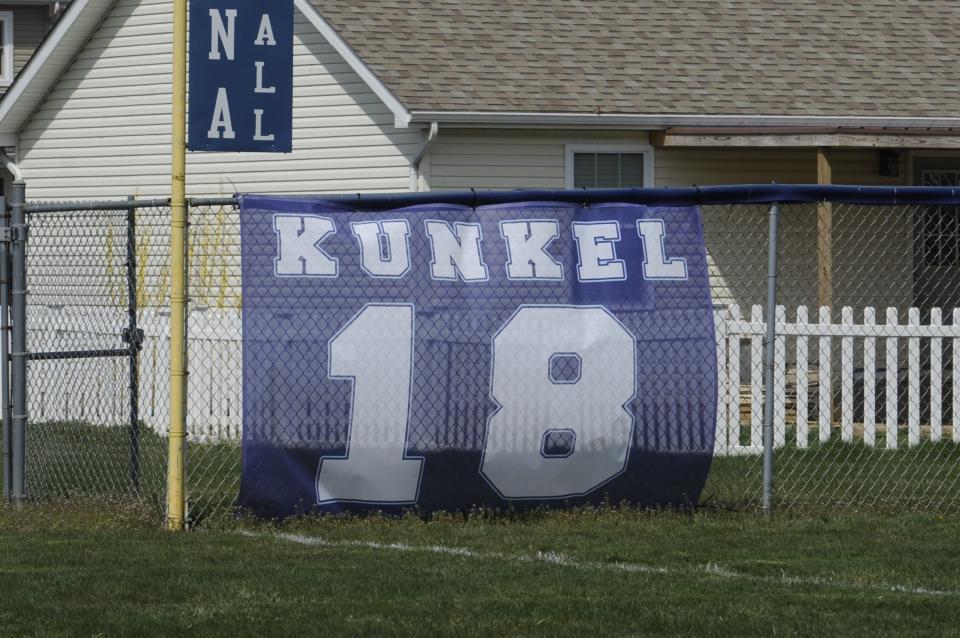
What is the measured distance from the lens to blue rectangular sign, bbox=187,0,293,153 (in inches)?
342

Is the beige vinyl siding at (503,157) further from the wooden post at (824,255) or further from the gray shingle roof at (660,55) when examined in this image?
the wooden post at (824,255)

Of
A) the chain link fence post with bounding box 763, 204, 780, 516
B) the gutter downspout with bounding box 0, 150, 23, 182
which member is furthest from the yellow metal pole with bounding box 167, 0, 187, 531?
the gutter downspout with bounding box 0, 150, 23, 182

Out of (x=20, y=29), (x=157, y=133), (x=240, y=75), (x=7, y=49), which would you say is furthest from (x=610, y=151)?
(x=20, y=29)

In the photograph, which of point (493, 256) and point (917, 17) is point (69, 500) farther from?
point (917, 17)

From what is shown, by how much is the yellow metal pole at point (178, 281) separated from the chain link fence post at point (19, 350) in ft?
4.04

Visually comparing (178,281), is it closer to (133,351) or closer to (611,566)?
(133,351)

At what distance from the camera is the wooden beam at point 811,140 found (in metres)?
15.8

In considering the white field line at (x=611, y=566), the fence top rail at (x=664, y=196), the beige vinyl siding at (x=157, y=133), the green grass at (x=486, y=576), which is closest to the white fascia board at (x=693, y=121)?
the beige vinyl siding at (x=157, y=133)

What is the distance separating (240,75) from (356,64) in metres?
7.53

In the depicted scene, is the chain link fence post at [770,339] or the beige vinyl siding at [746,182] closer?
the chain link fence post at [770,339]

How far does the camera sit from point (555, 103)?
1633 cm

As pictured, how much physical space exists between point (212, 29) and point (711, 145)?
850 cm

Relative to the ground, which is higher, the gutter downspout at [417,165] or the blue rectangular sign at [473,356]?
the gutter downspout at [417,165]

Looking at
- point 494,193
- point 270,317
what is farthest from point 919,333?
point 270,317
